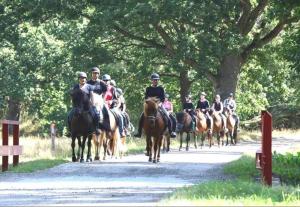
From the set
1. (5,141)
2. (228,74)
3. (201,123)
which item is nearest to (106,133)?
(5,141)

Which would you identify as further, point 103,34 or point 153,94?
point 103,34

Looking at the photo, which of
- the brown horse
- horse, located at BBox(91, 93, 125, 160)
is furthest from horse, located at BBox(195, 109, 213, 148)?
the brown horse

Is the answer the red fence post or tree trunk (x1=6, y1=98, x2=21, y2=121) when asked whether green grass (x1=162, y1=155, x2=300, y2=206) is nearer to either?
the red fence post

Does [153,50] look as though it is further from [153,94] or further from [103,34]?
[153,94]

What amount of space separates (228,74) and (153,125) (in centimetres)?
2191

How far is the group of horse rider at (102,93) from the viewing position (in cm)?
2278

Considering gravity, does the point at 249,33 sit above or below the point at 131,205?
above

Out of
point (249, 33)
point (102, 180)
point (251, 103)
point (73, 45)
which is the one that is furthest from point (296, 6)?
point (251, 103)

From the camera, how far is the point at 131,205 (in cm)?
1120

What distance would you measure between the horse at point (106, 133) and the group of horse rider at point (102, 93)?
0.22m

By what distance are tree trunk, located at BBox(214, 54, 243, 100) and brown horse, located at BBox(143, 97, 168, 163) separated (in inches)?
822

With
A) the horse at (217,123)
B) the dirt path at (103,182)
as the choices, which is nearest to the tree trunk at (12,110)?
the horse at (217,123)

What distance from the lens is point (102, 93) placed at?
80.6ft

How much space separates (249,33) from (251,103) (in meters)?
18.0
